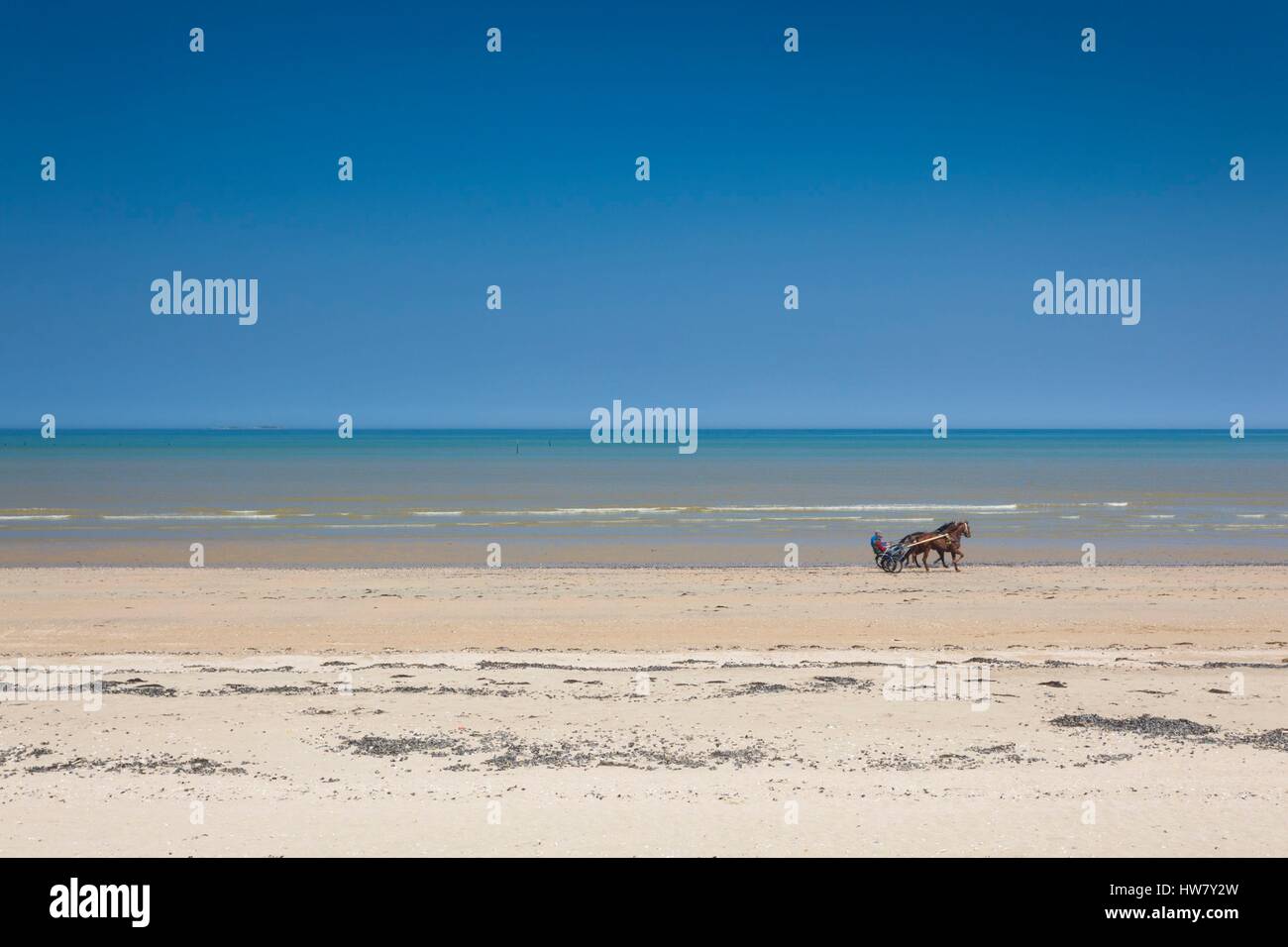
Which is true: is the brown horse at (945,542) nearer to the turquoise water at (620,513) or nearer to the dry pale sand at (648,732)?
the turquoise water at (620,513)

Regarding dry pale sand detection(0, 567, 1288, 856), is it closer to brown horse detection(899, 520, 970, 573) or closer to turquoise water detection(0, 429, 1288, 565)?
brown horse detection(899, 520, 970, 573)

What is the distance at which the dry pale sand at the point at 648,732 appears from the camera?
7277mm

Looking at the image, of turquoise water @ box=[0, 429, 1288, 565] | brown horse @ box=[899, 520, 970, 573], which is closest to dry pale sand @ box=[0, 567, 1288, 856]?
brown horse @ box=[899, 520, 970, 573]

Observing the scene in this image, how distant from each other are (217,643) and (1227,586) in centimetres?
1850

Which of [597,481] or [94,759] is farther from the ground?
[597,481]

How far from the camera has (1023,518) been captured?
3791 cm

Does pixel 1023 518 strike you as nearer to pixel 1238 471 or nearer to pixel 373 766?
pixel 373 766

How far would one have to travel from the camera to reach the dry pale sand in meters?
7.28

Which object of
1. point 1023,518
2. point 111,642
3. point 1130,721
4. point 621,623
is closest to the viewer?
point 1130,721

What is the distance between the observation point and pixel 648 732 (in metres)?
9.92

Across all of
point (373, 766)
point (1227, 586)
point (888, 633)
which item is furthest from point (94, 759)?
point (1227, 586)

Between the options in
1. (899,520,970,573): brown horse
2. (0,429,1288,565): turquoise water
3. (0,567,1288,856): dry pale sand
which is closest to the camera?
(0,567,1288,856): dry pale sand

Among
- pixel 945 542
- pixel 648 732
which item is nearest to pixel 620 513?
pixel 945 542

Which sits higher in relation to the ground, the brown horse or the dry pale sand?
the brown horse
